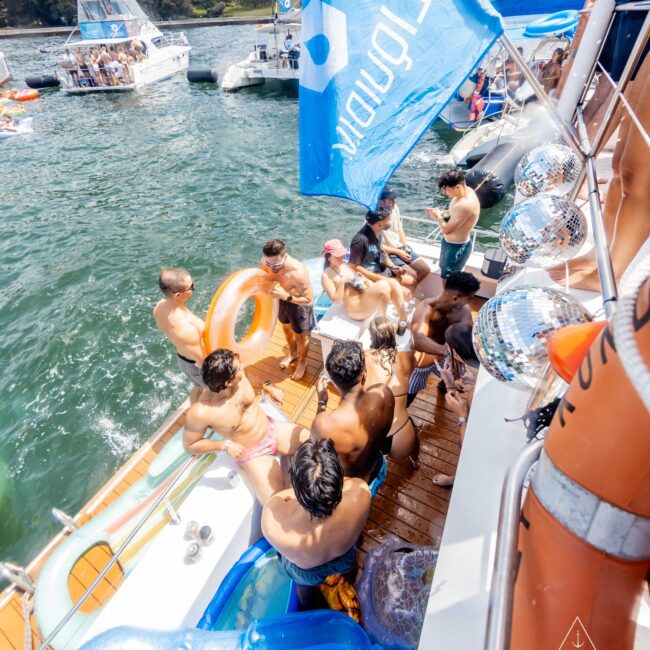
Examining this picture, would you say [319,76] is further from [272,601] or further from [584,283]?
[272,601]

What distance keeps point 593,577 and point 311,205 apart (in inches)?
463

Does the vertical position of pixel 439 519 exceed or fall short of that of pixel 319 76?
it falls short

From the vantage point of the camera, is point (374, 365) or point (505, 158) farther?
point (505, 158)

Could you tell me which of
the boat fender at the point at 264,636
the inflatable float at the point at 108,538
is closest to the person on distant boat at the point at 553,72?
the inflatable float at the point at 108,538

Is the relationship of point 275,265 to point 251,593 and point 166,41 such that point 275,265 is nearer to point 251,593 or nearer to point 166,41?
point 251,593

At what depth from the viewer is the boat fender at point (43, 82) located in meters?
26.1


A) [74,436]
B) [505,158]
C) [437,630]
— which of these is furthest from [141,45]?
[437,630]

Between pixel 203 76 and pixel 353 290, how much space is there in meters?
A: 27.8

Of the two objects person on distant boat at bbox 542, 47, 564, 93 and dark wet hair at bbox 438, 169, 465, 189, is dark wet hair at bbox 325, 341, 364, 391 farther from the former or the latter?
person on distant boat at bbox 542, 47, 564, 93

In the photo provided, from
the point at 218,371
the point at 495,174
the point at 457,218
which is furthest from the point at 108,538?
the point at 495,174

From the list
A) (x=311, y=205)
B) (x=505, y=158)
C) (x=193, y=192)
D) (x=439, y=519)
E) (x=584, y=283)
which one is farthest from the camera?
(x=193, y=192)

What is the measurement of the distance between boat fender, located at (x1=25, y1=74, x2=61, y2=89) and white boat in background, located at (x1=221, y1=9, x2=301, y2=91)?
12132 millimetres

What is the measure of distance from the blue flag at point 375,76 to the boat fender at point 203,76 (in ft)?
91.6

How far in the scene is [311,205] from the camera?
11797 mm
